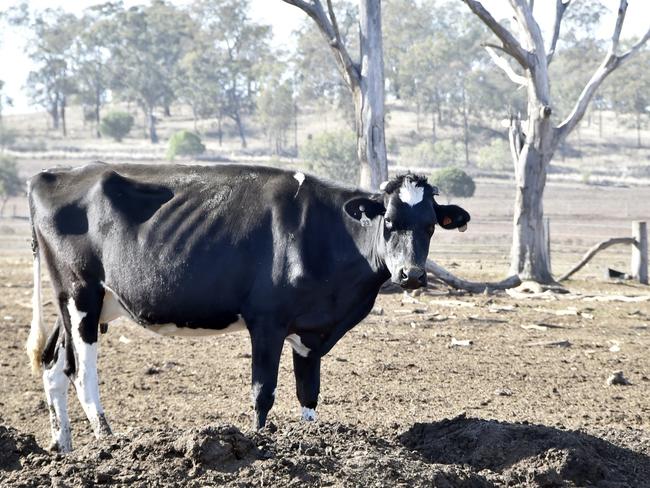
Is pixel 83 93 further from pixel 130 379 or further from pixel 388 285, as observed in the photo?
pixel 130 379

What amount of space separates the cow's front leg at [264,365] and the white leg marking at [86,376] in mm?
1216

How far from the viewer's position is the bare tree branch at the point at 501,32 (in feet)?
60.4

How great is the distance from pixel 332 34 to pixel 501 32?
9.80 ft

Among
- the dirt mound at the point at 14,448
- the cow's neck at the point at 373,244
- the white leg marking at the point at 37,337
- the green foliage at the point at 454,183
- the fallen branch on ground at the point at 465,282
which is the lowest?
the green foliage at the point at 454,183

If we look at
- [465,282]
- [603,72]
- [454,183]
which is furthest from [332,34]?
[454,183]

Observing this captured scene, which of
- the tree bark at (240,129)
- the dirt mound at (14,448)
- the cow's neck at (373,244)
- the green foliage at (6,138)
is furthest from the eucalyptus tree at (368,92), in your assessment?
the green foliage at (6,138)

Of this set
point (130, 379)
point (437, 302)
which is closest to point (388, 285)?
point (437, 302)

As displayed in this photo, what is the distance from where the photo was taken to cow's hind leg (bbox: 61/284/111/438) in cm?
842

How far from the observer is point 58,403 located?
850 centimetres

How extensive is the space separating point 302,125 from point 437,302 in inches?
2771

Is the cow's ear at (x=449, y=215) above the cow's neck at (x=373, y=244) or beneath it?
above

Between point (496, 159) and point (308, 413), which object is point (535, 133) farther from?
point (496, 159)

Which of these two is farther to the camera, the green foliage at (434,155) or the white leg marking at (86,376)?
the green foliage at (434,155)

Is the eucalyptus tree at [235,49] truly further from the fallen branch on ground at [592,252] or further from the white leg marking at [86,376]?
the white leg marking at [86,376]
